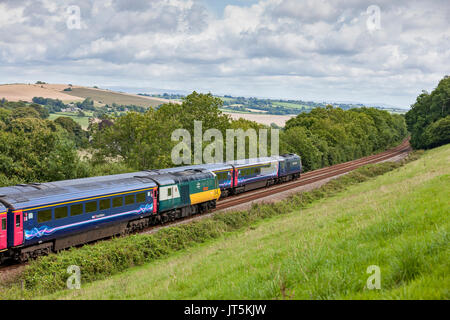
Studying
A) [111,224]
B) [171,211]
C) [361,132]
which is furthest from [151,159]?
[361,132]

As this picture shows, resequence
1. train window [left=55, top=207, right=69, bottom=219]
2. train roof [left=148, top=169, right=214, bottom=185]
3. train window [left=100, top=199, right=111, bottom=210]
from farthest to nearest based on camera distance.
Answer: train roof [left=148, top=169, right=214, bottom=185] < train window [left=100, top=199, right=111, bottom=210] < train window [left=55, top=207, right=69, bottom=219]

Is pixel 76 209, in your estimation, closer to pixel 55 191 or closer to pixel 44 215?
pixel 55 191

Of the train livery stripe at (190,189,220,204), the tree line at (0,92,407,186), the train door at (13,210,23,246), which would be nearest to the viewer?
the train door at (13,210,23,246)

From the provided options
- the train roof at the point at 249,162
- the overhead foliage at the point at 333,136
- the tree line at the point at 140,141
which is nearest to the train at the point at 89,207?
the train roof at the point at 249,162

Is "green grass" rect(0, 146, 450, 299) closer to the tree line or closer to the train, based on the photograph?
the train

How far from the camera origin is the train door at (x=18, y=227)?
18219 mm

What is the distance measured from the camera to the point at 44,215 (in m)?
19.5

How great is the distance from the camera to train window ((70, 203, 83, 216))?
68.4 ft

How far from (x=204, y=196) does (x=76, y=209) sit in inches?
507

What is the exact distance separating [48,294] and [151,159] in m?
33.6

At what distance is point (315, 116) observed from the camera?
9069 cm

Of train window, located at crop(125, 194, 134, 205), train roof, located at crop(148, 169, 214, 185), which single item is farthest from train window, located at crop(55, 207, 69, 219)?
train roof, located at crop(148, 169, 214, 185)

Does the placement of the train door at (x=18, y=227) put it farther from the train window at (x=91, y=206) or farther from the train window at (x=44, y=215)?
the train window at (x=91, y=206)

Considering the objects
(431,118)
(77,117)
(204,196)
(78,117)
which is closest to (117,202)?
(204,196)
